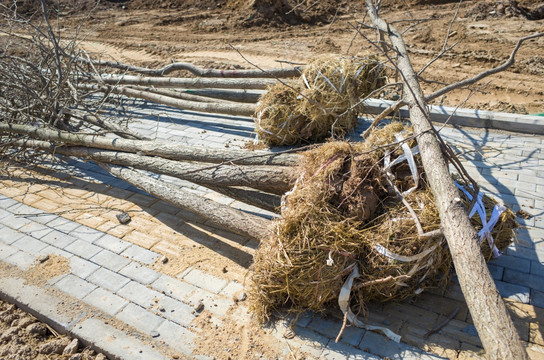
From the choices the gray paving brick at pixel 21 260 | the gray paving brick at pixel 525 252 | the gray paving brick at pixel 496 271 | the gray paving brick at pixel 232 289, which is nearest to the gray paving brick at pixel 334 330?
the gray paving brick at pixel 232 289

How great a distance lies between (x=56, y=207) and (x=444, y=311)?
4.72m

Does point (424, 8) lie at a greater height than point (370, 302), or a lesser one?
greater

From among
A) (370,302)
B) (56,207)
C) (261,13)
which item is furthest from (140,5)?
(370,302)

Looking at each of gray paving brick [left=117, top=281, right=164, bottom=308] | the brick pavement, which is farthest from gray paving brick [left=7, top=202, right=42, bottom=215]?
gray paving brick [left=117, top=281, right=164, bottom=308]

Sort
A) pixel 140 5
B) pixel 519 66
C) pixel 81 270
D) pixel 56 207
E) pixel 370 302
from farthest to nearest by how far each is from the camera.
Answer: pixel 140 5 → pixel 519 66 → pixel 56 207 → pixel 81 270 → pixel 370 302

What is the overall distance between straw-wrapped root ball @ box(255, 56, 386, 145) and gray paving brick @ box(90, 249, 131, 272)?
2.90 meters

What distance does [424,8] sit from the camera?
13.6 m

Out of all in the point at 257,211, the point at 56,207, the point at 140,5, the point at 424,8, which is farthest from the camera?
the point at 140,5

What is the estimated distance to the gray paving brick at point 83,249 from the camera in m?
4.57

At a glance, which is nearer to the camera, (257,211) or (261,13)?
(257,211)

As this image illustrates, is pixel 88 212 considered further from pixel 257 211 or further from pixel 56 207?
pixel 257 211

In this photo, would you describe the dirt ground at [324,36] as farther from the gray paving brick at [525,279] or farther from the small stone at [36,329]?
the small stone at [36,329]

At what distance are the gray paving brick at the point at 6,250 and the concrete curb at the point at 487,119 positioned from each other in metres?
5.18

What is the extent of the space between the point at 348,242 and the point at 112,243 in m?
2.74
